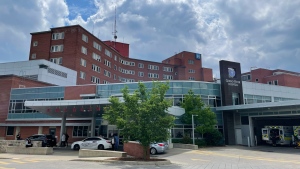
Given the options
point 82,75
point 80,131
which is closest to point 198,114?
point 80,131

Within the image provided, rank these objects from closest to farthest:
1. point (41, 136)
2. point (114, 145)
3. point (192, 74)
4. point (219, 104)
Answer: point (114, 145), point (41, 136), point (219, 104), point (192, 74)

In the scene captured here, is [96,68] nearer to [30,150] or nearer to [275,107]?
[30,150]

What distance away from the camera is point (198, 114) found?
106ft

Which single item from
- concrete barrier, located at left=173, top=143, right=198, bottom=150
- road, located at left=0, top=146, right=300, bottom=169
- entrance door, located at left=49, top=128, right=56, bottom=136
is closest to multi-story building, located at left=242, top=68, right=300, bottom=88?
concrete barrier, located at left=173, top=143, right=198, bottom=150

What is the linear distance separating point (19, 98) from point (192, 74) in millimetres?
51640

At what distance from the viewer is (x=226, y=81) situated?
124 ft

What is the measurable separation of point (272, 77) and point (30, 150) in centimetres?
5888

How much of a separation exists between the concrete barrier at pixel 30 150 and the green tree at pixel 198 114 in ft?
55.5

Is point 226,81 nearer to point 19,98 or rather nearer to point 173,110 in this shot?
point 173,110

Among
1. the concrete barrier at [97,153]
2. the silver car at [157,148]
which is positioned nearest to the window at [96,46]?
the silver car at [157,148]

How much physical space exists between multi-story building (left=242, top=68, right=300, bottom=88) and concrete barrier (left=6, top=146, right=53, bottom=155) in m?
55.6

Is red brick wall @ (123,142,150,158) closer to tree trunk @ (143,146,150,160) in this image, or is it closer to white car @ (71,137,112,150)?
tree trunk @ (143,146,150,160)

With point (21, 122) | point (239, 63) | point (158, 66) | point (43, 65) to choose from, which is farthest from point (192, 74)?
point (21, 122)

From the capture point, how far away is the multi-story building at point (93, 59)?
173 ft
